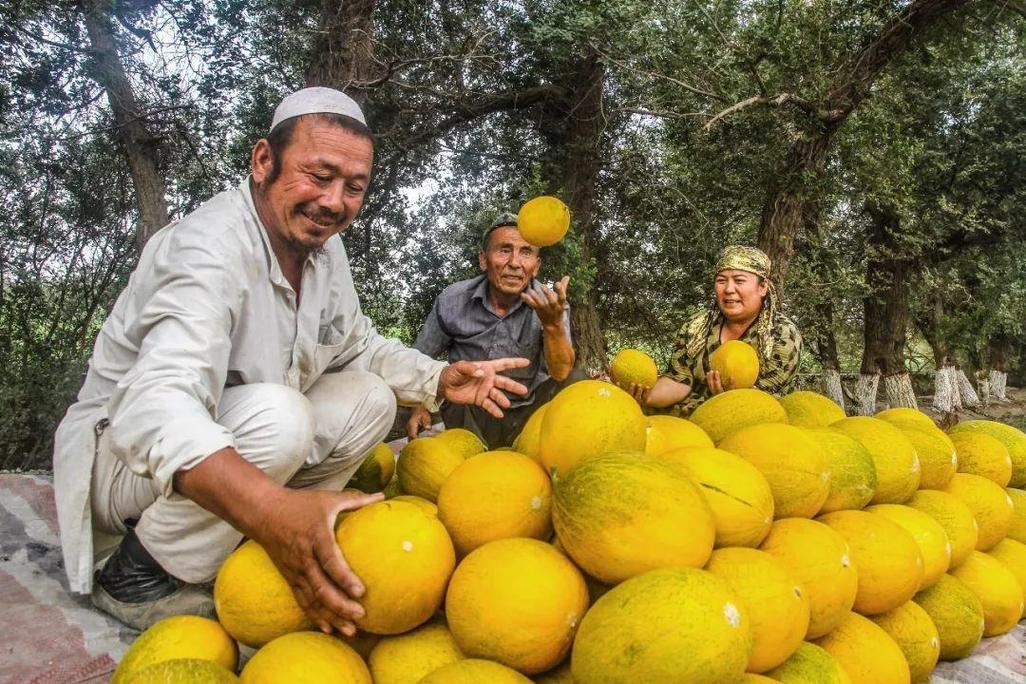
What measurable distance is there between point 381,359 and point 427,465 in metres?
0.97

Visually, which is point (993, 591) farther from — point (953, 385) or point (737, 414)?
point (953, 385)

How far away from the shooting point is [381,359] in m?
3.20

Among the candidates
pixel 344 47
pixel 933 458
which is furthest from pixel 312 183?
pixel 344 47

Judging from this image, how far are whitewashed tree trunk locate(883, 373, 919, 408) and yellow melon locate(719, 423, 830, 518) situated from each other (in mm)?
11992

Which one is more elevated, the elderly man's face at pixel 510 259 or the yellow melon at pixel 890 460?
the elderly man's face at pixel 510 259

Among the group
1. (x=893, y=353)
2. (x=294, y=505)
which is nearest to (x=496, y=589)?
(x=294, y=505)

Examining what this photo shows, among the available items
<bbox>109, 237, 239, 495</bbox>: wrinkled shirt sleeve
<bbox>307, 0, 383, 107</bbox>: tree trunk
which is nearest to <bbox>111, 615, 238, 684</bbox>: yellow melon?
<bbox>109, 237, 239, 495</bbox>: wrinkled shirt sleeve

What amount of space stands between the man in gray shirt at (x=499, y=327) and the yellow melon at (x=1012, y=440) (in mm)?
2284

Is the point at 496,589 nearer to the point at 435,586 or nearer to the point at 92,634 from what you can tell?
the point at 435,586

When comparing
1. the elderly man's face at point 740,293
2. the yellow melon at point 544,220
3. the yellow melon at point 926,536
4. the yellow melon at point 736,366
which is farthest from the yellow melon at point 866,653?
the yellow melon at point 544,220

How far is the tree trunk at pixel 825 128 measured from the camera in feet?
25.2

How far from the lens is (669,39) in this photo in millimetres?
7812

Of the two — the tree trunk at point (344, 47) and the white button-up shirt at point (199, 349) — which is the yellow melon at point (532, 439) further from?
the tree trunk at point (344, 47)

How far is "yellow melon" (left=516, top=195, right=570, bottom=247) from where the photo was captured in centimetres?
413
